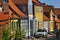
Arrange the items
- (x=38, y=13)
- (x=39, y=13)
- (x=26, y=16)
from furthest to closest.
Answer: (x=39, y=13)
(x=38, y=13)
(x=26, y=16)

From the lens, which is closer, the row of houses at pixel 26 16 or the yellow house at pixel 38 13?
the row of houses at pixel 26 16

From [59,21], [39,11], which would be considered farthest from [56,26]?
[39,11]

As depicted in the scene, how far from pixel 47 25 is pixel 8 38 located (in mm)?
52285

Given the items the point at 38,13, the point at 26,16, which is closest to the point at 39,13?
the point at 38,13

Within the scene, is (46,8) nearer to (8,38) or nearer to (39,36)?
(39,36)

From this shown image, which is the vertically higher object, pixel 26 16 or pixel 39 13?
pixel 39 13

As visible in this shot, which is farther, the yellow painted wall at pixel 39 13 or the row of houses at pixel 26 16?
the yellow painted wall at pixel 39 13

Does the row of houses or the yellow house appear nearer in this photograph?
the row of houses

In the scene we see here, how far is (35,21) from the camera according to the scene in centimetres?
6044

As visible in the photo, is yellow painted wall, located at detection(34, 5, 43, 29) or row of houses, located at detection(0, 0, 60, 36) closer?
row of houses, located at detection(0, 0, 60, 36)

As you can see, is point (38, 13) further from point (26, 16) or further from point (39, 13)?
point (26, 16)

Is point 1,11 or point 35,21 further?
point 35,21

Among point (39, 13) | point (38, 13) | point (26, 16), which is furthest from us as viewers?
point (39, 13)

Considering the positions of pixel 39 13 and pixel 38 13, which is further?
pixel 39 13
